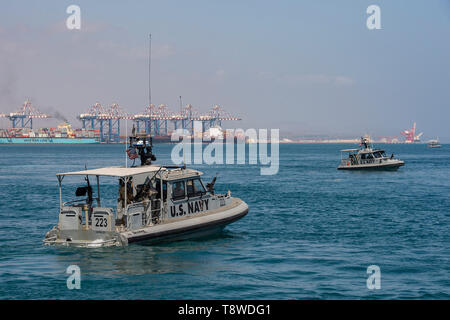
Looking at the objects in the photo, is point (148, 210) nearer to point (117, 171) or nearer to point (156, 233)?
point (156, 233)

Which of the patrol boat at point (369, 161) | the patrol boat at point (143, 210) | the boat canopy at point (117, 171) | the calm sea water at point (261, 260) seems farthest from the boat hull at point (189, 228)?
the patrol boat at point (369, 161)

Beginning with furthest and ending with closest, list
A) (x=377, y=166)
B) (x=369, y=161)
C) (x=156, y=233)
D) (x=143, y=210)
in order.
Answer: (x=369, y=161)
(x=377, y=166)
(x=143, y=210)
(x=156, y=233)

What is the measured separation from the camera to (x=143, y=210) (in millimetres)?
18266

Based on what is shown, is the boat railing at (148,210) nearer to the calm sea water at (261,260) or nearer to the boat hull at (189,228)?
the boat hull at (189,228)

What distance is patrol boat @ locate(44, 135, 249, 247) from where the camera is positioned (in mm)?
17438

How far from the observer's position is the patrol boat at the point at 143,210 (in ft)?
57.2

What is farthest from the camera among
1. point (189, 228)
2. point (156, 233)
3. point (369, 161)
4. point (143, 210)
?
point (369, 161)

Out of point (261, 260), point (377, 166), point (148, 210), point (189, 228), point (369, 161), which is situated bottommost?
point (377, 166)

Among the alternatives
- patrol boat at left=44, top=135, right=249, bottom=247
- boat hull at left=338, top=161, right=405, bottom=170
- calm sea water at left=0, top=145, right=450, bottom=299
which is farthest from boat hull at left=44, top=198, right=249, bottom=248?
boat hull at left=338, top=161, right=405, bottom=170

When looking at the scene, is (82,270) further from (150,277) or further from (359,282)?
(359,282)

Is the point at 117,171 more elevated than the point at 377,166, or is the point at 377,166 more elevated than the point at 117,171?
the point at 117,171

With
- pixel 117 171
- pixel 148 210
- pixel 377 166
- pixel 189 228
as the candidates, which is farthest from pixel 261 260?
pixel 377 166

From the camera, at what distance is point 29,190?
41.8 meters
